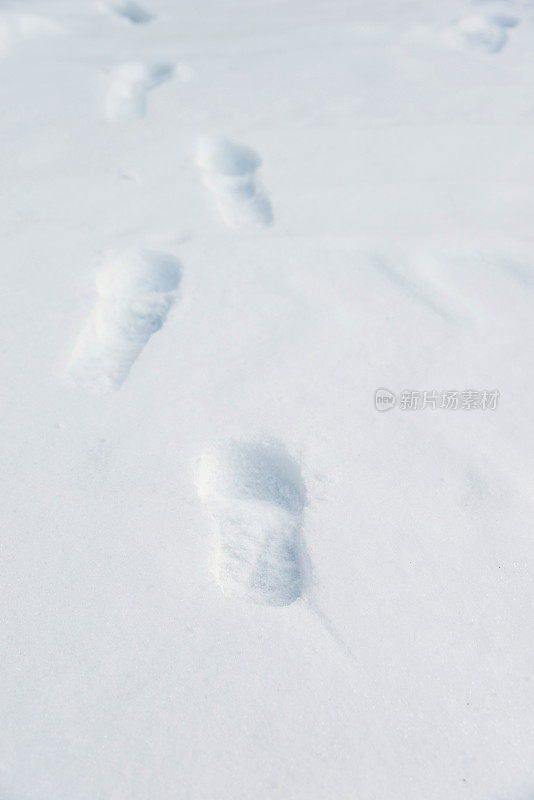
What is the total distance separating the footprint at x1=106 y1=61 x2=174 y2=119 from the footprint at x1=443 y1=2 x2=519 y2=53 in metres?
0.72

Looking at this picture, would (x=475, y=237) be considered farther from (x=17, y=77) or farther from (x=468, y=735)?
(x=17, y=77)

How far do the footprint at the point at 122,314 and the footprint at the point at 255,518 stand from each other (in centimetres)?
21

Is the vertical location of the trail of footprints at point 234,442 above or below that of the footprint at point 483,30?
below

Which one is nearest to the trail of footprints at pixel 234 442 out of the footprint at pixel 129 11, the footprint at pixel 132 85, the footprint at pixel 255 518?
the footprint at pixel 255 518

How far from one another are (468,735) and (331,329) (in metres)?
0.57

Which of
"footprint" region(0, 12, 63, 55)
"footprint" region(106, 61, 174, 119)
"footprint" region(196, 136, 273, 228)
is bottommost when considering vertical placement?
"footprint" region(196, 136, 273, 228)

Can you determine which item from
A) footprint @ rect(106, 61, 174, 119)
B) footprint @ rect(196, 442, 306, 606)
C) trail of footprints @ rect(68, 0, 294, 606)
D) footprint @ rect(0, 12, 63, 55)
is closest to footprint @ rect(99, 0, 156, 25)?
footprint @ rect(0, 12, 63, 55)

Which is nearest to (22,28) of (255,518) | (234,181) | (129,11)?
(129,11)

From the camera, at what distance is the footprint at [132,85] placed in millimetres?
1504

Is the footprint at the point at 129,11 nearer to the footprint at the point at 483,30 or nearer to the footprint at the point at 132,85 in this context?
the footprint at the point at 132,85

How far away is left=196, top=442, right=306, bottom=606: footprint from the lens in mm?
744

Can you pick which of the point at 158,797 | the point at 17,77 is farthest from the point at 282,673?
the point at 17,77

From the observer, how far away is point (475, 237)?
1.20 m

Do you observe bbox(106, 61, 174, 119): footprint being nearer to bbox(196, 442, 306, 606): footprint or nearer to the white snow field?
the white snow field
